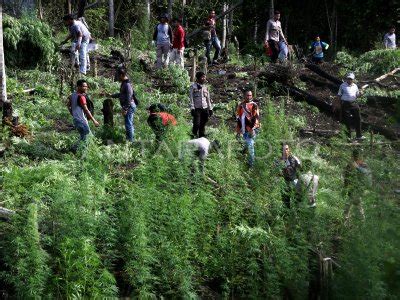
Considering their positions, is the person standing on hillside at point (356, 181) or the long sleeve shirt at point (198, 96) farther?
the long sleeve shirt at point (198, 96)

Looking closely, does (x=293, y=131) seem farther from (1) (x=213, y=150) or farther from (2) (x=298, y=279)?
(2) (x=298, y=279)

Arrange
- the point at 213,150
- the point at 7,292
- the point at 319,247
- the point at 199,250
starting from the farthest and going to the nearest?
the point at 213,150
the point at 199,250
the point at 319,247
the point at 7,292

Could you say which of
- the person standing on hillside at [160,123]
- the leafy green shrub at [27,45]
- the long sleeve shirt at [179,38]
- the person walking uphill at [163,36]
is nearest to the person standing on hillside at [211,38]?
the long sleeve shirt at [179,38]

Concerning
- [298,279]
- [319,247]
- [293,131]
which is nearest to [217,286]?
[319,247]

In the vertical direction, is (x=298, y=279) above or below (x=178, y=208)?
below

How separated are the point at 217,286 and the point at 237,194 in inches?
64.1

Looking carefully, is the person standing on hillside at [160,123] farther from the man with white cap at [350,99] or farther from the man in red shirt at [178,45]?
the man in red shirt at [178,45]

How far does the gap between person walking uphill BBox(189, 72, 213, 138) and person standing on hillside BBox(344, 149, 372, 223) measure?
14.9ft

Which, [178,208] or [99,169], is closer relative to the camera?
[178,208]

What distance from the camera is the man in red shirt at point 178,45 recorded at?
2148 cm

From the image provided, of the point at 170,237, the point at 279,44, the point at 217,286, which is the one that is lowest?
the point at 217,286

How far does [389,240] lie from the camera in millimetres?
6797

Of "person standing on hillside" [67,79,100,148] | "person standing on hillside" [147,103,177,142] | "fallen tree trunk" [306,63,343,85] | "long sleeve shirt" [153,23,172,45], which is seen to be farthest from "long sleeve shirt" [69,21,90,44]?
"fallen tree trunk" [306,63,343,85]

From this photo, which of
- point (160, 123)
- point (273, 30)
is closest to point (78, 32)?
point (273, 30)
